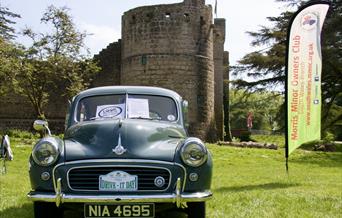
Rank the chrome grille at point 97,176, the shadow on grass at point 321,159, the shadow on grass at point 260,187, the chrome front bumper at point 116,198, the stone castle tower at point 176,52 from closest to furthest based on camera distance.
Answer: the chrome front bumper at point 116,198, the chrome grille at point 97,176, the shadow on grass at point 260,187, the shadow on grass at point 321,159, the stone castle tower at point 176,52

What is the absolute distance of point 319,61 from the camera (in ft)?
39.0

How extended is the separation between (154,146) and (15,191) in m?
4.25

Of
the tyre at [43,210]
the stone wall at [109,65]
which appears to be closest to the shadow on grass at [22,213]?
the tyre at [43,210]

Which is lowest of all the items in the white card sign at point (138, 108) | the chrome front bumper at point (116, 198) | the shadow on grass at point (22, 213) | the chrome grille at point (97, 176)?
the shadow on grass at point (22, 213)

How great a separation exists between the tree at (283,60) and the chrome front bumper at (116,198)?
72.3ft

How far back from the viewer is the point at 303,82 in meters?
11.8

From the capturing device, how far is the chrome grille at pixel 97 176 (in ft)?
19.1

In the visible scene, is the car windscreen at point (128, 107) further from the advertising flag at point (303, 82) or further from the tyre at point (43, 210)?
the advertising flag at point (303, 82)

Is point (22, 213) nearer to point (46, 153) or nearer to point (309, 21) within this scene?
point (46, 153)

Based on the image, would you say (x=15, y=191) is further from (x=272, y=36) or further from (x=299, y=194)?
(x=272, y=36)

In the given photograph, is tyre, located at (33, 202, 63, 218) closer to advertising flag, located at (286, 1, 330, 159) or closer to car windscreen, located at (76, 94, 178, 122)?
car windscreen, located at (76, 94, 178, 122)

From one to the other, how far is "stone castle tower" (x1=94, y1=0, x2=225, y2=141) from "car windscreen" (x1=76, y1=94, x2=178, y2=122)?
21.9m

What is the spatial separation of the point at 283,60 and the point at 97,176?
2386cm

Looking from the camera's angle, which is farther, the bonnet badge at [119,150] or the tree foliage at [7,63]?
the tree foliage at [7,63]
